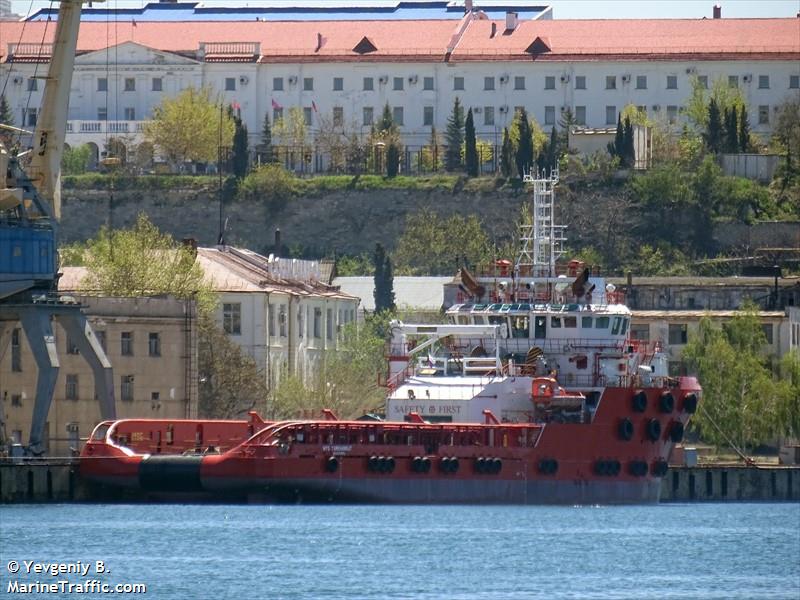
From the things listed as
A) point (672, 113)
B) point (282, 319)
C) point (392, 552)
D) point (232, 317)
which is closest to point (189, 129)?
point (672, 113)

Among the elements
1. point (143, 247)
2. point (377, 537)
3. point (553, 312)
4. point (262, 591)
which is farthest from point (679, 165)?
point (262, 591)

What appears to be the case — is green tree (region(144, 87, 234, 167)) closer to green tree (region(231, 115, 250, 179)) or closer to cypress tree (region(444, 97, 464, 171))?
green tree (region(231, 115, 250, 179))

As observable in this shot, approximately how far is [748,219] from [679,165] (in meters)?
6.39

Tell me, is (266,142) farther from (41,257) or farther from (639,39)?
(41,257)

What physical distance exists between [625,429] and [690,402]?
2758 mm

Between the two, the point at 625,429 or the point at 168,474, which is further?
the point at 625,429

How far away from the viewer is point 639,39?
164m

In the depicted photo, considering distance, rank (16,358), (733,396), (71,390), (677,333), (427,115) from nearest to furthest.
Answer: (16,358)
(71,390)
(733,396)
(677,333)
(427,115)

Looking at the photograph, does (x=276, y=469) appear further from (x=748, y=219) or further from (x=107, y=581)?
(x=748, y=219)

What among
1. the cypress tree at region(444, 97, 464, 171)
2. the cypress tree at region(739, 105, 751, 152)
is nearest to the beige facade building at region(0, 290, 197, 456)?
the cypress tree at region(444, 97, 464, 171)

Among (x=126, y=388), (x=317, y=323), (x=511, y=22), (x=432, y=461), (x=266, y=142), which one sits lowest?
(x=432, y=461)

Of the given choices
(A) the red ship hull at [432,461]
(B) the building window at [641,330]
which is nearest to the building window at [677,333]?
(B) the building window at [641,330]

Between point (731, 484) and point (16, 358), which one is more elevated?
point (16, 358)

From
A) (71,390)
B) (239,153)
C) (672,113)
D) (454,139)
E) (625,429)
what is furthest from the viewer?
(672,113)
